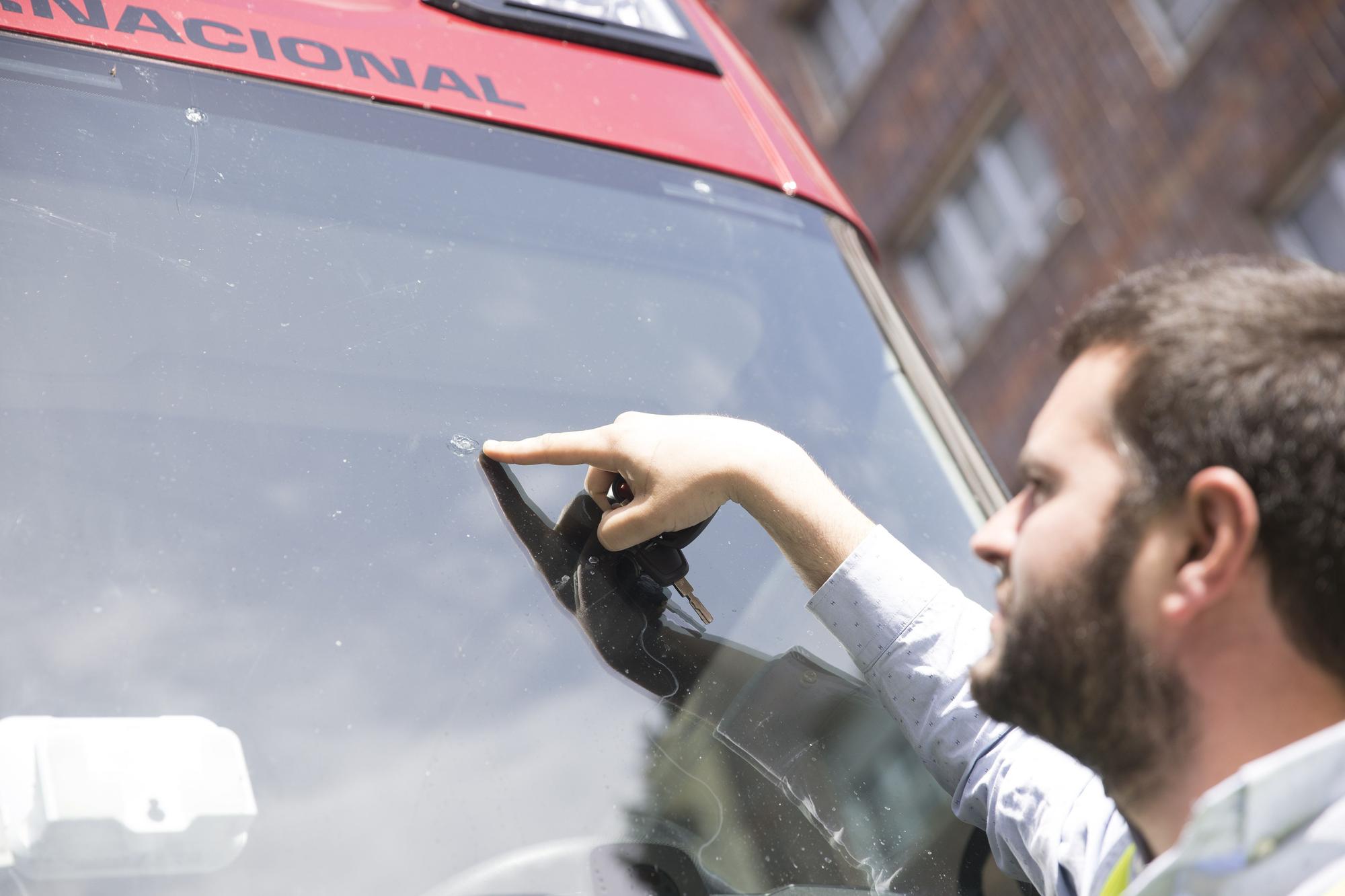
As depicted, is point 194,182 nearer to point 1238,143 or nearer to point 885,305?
point 885,305

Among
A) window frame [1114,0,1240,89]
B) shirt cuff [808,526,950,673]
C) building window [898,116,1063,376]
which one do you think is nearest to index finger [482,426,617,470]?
shirt cuff [808,526,950,673]

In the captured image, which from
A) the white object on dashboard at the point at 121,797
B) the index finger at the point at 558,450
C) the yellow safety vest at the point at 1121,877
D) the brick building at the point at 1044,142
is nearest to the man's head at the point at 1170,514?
the yellow safety vest at the point at 1121,877

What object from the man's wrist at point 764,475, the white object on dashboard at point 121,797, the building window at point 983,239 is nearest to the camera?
the white object on dashboard at point 121,797

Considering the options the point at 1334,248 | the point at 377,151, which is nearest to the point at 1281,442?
the point at 377,151

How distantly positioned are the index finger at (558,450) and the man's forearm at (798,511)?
0.16 meters

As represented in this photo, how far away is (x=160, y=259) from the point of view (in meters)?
1.51

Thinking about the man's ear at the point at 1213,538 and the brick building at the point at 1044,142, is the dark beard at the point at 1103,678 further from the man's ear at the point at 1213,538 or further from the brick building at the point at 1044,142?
the brick building at the point at 1044,142

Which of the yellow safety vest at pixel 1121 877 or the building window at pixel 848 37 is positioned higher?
the yellow safety vest at pixel 1121 877

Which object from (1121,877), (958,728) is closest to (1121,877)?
(1121,877)

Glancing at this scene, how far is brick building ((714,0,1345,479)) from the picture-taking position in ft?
27.4

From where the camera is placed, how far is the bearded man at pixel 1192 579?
47.1 inches

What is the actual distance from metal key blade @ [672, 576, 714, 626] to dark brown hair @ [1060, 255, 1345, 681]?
512 mm

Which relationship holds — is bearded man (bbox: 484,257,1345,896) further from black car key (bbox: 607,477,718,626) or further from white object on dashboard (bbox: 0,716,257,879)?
white object on dashboard (bbox: 0,716,257,879)

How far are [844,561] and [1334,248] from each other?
307 inches
